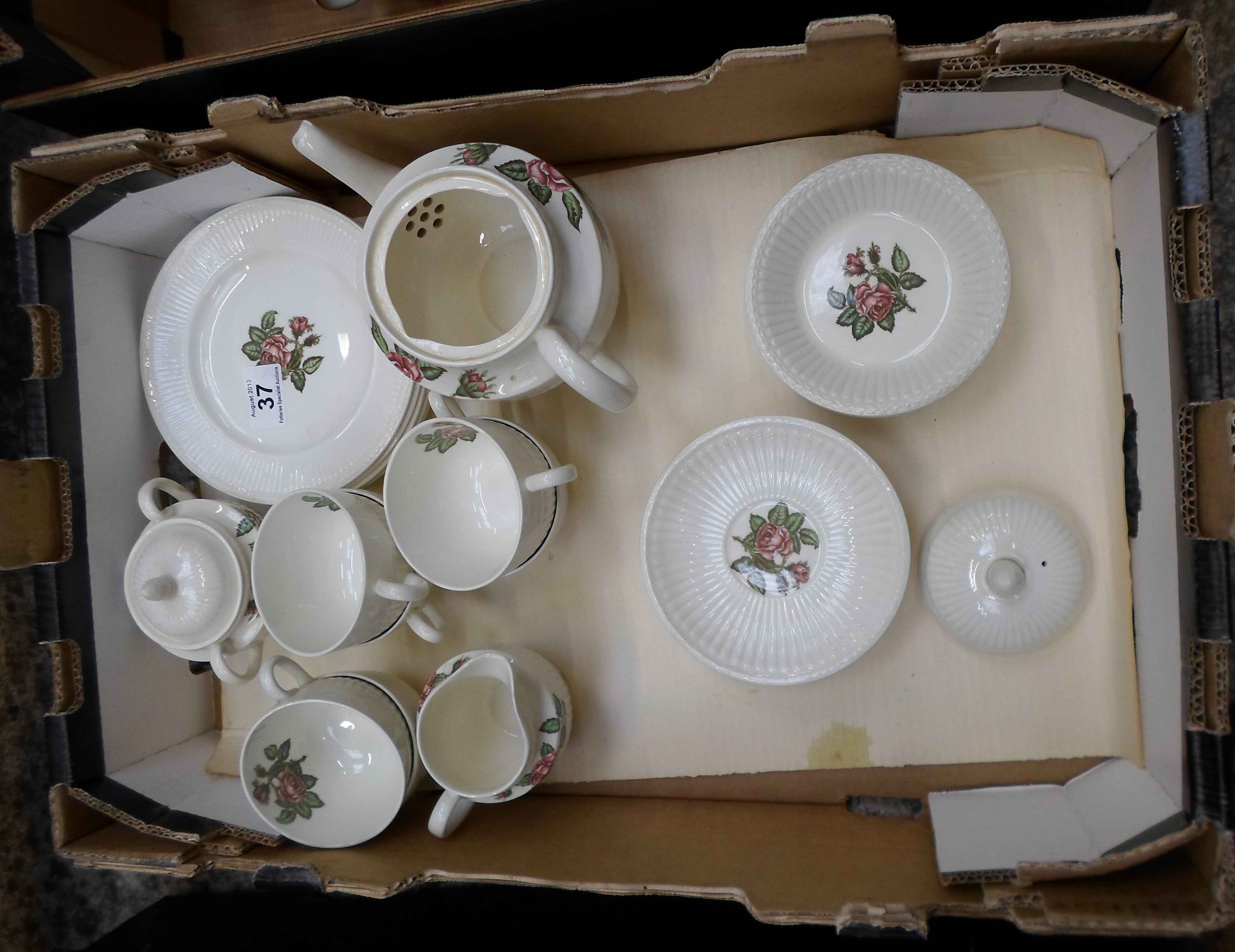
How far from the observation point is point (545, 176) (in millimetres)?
778

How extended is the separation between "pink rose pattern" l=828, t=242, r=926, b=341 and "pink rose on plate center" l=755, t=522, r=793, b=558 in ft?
0.76

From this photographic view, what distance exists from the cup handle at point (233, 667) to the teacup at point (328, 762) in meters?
0.04

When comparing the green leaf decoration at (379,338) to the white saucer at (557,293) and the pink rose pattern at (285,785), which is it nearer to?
the white saucer at (557,293)

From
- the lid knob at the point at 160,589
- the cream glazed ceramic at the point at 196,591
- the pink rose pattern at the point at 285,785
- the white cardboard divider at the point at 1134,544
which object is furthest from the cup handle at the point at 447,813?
the white cardboard divider at the point at 1134,544

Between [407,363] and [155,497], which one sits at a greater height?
[407,363]

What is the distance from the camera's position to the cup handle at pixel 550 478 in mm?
799

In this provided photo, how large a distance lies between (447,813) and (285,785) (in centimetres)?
21

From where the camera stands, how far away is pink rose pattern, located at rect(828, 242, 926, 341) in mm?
852

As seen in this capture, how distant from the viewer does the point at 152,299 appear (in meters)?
0.99

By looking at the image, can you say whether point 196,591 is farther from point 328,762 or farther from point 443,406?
point 443,406

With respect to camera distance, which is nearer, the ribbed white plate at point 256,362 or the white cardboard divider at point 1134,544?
the white cardboard divider at point 1134,544

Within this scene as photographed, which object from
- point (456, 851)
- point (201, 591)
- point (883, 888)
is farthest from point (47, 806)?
point (883, 888)

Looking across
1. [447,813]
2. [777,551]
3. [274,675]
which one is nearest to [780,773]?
[777,551]

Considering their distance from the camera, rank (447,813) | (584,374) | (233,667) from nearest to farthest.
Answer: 1. (584,374)
2. (447,813)
3. (233,667)
